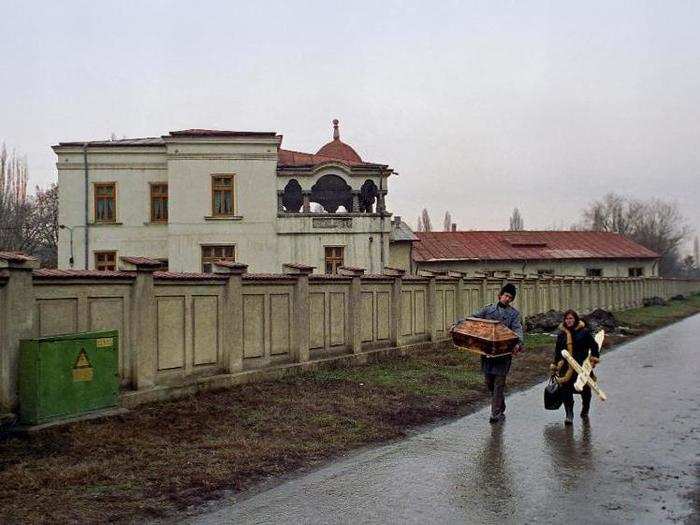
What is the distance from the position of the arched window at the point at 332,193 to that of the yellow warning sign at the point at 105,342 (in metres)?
29.8

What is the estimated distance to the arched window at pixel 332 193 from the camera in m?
40.0

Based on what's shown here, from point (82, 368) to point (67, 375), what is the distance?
23 centimetres

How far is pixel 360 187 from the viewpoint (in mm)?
39531

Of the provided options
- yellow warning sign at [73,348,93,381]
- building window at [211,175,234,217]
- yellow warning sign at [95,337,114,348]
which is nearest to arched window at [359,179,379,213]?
building window at [211,175,234,217]

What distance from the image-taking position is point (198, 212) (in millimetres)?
36750

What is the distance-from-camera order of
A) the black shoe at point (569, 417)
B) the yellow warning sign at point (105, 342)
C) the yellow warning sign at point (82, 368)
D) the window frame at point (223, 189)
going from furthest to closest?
1. the window frame at point (223, 189)
2. the black shoe at point (569, 417)
3. the yellow warning sign at point (105, 342)
4. the yellow warning sign at point (82, 368)

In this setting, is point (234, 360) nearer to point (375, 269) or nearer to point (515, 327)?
point (515, 327)

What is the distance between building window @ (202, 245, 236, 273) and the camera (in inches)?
1451

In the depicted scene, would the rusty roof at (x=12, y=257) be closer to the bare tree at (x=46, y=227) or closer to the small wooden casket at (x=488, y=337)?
the small wooden casket at (x=488, y=337)

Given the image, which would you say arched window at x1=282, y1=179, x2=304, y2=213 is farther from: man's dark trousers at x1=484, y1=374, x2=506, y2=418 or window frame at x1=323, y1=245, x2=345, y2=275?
man's dark trousers at x1=484, y1=374, x2=506, y2=418

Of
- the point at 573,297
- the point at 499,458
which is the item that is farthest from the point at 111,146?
the point at 499,458

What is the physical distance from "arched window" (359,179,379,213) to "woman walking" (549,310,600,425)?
30.1m

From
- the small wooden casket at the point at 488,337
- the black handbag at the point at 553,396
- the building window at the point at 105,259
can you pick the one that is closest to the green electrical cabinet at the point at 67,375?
the small wooden casket at the point at 488,337

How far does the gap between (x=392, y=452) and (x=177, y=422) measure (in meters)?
2.86
